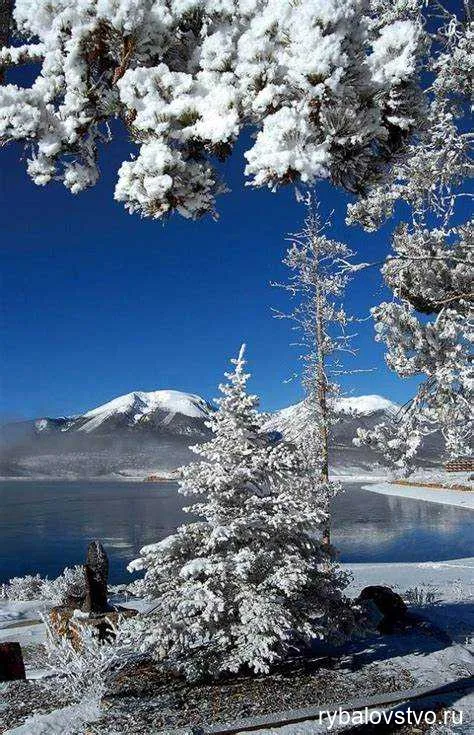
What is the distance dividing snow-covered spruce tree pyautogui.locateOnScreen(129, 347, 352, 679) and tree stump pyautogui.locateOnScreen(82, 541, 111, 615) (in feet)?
5.07

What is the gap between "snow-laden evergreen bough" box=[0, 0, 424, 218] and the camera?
2.49 metres

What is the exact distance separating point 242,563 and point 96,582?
2.73 metres

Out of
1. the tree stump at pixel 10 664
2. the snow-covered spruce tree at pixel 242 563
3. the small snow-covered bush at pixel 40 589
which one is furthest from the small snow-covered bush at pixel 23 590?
the snow-covered spruce tree at pixel 242 563

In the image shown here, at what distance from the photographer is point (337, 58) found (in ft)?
7.78

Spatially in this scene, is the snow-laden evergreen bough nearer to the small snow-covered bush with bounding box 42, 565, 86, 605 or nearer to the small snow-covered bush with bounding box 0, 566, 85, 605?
the small snow-covered bush with bounding box 42, 565, 86, 605

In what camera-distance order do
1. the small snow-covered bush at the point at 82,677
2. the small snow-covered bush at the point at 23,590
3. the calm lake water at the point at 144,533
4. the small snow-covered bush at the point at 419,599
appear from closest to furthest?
the small snow-covered bush at the point at 82,677 → the small snow-covered bush at the point at 419,599 → the small snow-covered bush at the point at 23,590 → the calm lake water at the point at 144,533

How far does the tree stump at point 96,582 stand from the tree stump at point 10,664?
126 centimetres

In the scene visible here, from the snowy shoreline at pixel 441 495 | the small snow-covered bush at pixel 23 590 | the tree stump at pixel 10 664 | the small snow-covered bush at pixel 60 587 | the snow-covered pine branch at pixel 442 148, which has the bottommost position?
the snowy shoreline at pixel 441 495

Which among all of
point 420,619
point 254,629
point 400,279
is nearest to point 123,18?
point 254,629

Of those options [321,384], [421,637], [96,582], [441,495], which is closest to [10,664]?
[96,582]

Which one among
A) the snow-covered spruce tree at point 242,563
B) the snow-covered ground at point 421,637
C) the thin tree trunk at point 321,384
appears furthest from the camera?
the thin tree trunk at point 321,384

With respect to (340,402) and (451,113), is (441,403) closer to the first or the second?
(451,113)

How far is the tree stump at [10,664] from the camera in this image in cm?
641

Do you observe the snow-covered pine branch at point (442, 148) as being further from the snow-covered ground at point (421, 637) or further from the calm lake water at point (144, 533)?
the calm lake water at point (144, 533)
